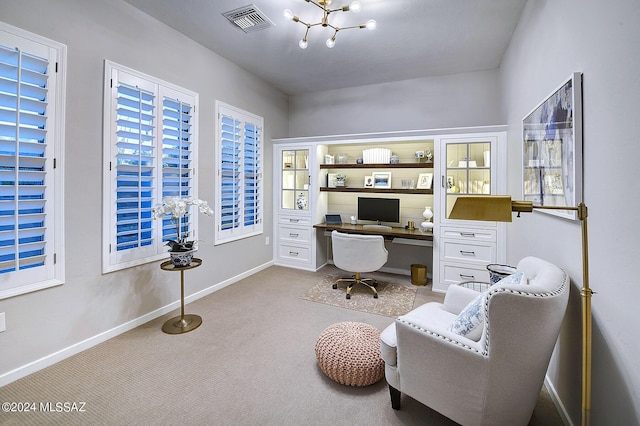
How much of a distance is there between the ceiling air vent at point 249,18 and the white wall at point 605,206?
2260 mm

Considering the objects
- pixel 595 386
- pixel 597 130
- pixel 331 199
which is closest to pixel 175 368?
pixel 595 386

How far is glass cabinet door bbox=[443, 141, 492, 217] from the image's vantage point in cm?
336

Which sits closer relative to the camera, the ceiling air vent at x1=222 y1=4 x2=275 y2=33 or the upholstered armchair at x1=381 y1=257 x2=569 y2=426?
the upholstered armchair at x1=381 y1=257 x2=569 y2=426

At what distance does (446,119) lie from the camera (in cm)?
402

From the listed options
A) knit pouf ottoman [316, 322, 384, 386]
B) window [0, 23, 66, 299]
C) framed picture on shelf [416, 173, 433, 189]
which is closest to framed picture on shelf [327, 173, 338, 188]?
framed picture on shelf [416, 173, 433, 189]

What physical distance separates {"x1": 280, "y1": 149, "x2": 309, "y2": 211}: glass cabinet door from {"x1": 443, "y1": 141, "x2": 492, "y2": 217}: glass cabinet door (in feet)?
6.62

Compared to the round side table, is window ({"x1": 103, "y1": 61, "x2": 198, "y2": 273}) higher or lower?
higher

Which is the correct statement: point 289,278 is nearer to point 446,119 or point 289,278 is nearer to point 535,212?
point 535,212

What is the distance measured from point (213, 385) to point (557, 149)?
103 inches

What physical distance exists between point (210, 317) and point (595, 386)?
2794 mm

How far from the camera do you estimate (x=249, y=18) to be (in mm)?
2680

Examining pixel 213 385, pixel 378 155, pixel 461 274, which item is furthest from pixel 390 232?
pixel 213 385

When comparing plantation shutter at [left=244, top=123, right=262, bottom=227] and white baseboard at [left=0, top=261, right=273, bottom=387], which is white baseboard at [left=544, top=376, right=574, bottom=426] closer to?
white baseboard at [left=0, top=261, right=273, bottom=387]

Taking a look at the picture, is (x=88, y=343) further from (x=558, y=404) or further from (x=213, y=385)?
(x=558, y=404)
